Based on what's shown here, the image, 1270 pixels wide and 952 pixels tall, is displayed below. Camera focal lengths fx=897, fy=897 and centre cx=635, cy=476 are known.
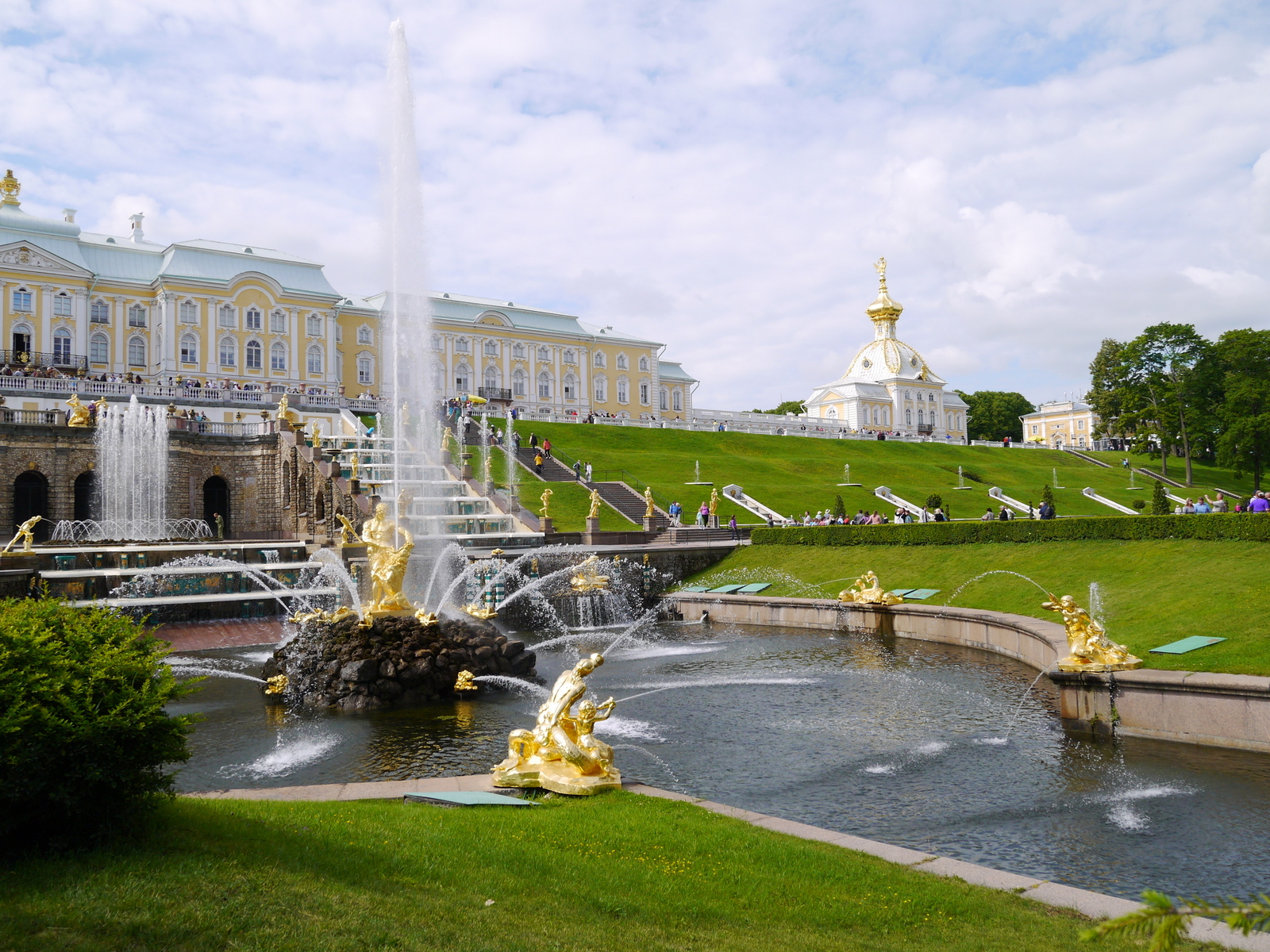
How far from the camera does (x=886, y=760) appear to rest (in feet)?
36.2

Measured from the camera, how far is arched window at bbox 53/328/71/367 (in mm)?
61250

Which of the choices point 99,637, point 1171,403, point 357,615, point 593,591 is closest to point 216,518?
point 593,591

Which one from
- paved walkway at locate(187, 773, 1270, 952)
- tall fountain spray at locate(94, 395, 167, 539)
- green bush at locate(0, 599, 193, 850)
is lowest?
paved walkway at locate(187, 773, 1270, 952)

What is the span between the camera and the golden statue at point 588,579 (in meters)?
26.7

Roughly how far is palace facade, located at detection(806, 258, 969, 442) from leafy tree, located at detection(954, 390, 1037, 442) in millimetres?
8420

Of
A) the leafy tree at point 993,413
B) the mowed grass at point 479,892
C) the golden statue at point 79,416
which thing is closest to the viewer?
the mowed grass at point 479,892

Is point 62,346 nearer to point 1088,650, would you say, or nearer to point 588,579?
point 588,579

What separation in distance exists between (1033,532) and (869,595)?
6.09 m

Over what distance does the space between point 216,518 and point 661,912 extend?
37.2 metres

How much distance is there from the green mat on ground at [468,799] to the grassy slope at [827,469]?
3402 centimetres

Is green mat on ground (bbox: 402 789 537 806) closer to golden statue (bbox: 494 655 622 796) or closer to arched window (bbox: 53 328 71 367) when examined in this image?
golden statue (bbox: 494 655 622 796)

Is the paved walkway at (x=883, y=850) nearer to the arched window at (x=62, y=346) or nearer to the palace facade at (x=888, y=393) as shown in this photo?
the arched window at (x=62, y=346)

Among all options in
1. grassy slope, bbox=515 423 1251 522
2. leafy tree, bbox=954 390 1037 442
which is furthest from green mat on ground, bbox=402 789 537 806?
leafy tree, bbox=954 390 1037 442

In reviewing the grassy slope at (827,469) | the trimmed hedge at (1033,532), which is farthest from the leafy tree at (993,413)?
the trimmed hedge at (1033,532)
